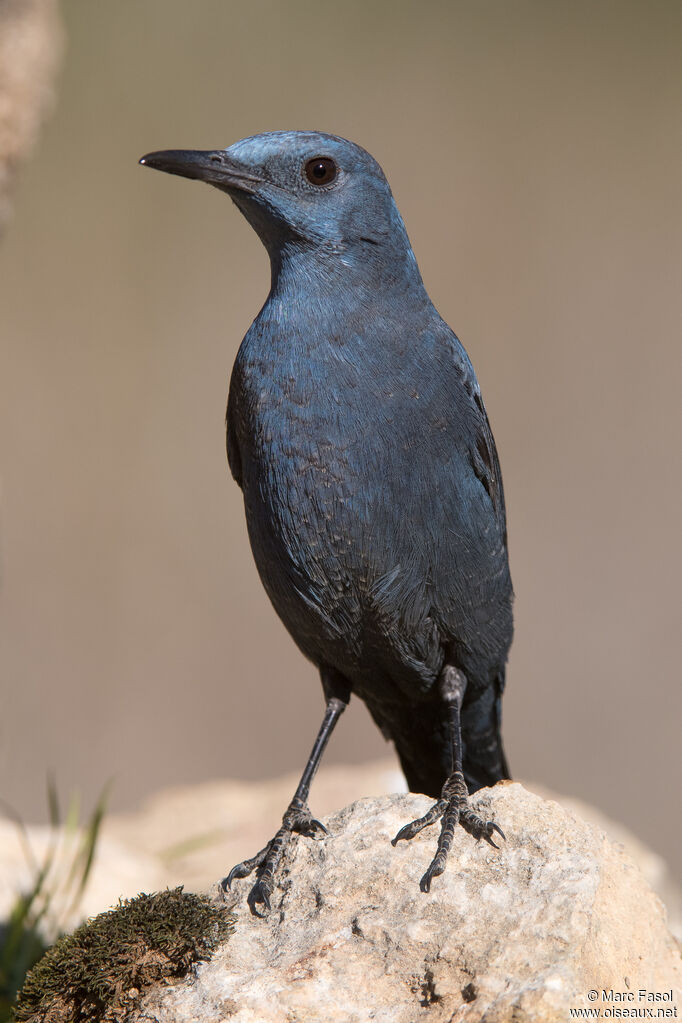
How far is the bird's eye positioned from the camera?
3688mm

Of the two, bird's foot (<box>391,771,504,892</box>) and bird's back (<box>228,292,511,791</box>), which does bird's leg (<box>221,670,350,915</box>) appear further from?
bird's foot (<box>391,771,504,892</box>)

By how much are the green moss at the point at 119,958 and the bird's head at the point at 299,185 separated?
7.32 ft

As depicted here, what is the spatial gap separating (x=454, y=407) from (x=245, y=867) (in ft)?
5.56

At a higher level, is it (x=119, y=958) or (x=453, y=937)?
(x=119, y=958)

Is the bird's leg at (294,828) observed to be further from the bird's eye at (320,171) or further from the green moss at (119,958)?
the bird's eye at (320,171)

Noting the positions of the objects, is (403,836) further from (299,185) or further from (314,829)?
(299,185)

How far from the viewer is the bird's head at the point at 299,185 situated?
3637 millimetres

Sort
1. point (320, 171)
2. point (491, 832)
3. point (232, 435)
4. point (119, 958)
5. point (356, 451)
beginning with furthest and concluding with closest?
point (232, 435) → point (320, 171) → point (356, 451) → point (491, 832) → point (119, 958)

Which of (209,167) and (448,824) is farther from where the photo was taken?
(209,167)

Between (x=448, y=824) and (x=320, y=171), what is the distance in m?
2.23

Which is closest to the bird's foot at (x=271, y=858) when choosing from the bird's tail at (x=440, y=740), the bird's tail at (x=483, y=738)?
the bird's tail at (x=440, y=740)

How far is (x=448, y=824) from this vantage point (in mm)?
3262

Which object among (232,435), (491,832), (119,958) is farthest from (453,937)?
(232,435)

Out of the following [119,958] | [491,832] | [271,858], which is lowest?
[119,958]
